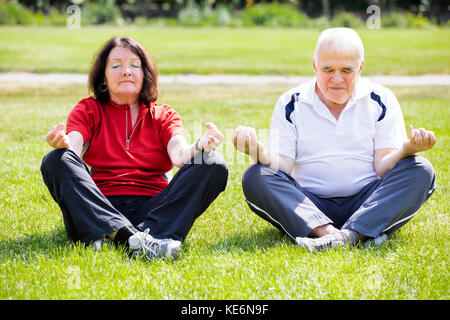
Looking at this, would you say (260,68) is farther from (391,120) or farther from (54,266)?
(54,266)

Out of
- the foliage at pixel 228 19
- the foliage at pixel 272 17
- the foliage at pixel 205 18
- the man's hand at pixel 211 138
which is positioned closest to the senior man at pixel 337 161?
the man's hand at pixel 211 138

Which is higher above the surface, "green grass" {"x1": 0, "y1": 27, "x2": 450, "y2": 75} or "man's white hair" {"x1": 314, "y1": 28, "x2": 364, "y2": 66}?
"man's white hair" {"x1": 314, "y1": 28, "x2": 364, "y2": 66}

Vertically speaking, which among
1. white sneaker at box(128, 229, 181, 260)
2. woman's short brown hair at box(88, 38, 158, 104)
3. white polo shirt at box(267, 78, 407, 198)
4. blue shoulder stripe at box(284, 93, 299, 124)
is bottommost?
white sneaker at box(128, 229, 181, 260)

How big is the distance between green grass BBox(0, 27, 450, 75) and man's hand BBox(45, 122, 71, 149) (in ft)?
24.7

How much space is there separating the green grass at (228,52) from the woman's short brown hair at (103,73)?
692 centimetres

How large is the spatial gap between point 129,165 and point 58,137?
53 cm

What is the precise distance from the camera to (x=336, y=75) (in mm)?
3412

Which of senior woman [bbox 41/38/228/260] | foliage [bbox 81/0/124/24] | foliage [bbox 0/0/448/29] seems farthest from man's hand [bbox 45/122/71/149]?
foliage [bbox 81/0/124/24]

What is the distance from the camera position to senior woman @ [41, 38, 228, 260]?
3.19m

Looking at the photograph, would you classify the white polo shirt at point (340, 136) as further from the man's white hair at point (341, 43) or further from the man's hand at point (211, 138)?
the man's hand at point (211, 138)

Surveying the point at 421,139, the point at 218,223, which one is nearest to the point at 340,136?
the point at 421,139

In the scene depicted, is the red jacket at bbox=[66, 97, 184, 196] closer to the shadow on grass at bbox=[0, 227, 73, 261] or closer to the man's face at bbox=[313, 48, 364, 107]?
the shadow on grass at bbox=[0, 227, 73, 261]

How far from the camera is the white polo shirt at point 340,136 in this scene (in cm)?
358

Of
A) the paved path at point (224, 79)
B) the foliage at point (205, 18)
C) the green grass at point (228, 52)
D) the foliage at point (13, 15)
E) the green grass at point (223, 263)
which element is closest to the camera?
the green grass at point (223, 263)
